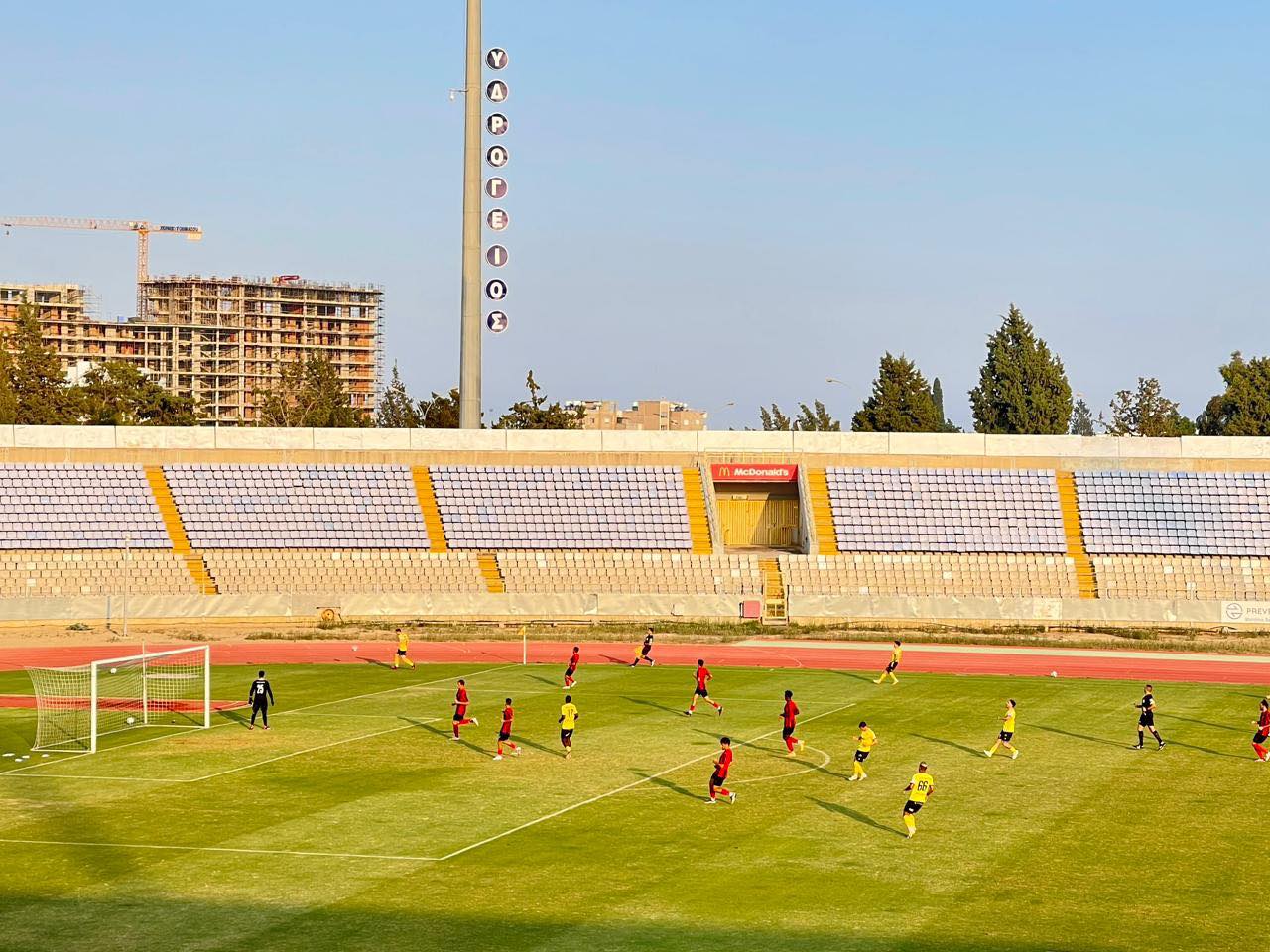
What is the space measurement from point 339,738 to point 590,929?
17.7 metres

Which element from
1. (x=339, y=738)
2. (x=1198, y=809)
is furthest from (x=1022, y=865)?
(x=339, y=738)

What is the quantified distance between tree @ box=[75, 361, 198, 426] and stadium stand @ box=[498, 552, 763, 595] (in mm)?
39906

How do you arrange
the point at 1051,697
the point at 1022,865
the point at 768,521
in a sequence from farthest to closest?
1. the point at 768,521
2. the point at 1051,697
3. the point at 1022,865

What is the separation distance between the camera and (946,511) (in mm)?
69000

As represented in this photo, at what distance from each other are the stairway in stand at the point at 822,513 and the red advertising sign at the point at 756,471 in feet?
3.51

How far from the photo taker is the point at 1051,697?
152ft

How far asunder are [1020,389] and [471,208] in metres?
48.3

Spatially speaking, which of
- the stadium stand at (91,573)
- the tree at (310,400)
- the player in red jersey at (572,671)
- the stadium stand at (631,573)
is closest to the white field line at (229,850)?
the player in red jersey at (572,671)

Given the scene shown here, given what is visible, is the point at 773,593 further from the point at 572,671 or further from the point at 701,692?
the point at 701,692

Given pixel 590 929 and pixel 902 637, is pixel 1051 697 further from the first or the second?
pixel 590 929

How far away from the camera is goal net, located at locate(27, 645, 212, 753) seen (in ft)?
127

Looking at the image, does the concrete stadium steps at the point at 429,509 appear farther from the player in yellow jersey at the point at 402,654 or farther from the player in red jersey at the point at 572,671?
the player in red jersey at the point at 572,671

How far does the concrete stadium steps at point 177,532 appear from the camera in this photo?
63.8m

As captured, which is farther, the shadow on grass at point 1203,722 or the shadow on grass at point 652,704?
the shadow on grass at point 652,704
